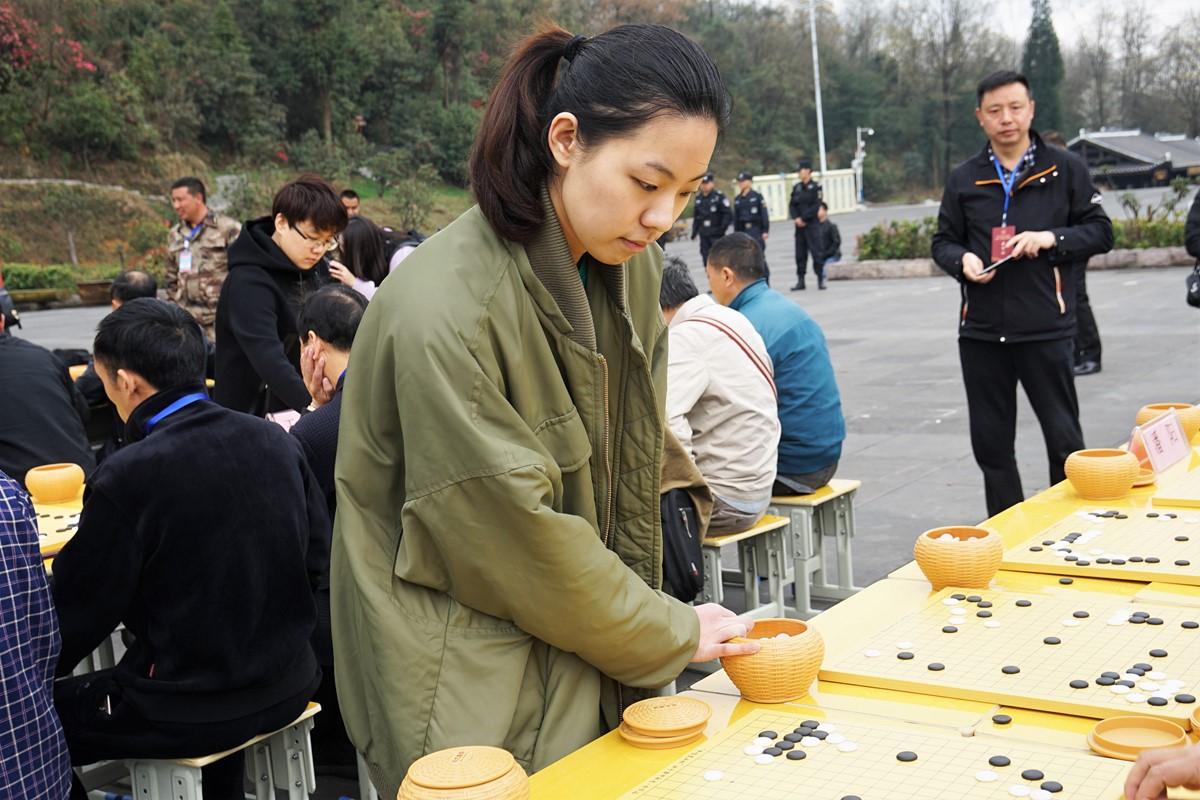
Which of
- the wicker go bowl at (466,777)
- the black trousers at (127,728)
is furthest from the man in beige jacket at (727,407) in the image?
the wicker go bowl at (466,777)

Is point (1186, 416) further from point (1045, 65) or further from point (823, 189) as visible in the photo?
point (1045, 65)

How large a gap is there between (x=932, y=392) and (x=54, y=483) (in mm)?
5814

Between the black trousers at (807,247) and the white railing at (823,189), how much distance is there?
21.8m

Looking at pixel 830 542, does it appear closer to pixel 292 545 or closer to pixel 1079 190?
pixel 1079 190

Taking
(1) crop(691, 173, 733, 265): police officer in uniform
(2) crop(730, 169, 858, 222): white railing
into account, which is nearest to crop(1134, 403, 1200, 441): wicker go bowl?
(1) crop(691, 173, 733, 265): police officer in uniform

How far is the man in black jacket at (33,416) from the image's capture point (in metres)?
4.22

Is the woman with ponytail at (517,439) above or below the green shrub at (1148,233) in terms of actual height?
above

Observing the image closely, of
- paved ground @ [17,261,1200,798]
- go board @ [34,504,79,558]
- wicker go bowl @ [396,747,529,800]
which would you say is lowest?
paved ground @ [17,261,1200,798]

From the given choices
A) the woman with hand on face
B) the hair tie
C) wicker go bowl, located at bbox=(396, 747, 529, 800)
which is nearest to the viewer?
wicker go bowl, located at bbox=(396, 747, 529, 800)

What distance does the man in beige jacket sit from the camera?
384 centimetres

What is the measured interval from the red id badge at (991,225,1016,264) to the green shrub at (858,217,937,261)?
13.2 metres

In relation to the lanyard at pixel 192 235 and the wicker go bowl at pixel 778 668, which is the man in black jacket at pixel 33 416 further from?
the wicker go bowl at pixel 778 668

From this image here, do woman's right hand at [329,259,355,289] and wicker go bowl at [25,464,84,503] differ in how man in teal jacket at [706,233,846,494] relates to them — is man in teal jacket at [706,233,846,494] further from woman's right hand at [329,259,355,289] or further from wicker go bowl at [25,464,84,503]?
wicker go bowl at [25,464,84,503]

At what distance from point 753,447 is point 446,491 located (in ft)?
8.30
